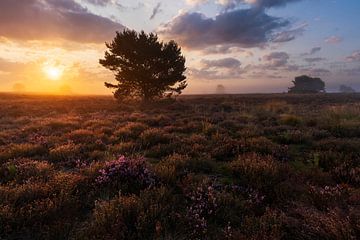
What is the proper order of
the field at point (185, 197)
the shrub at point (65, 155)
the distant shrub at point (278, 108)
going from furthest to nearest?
the distant shrub at point (278, 108) → the shrub at point (65, 155) → the field at point (185, 197)

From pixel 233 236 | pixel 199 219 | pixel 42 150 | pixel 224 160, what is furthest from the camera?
pixel 42 150

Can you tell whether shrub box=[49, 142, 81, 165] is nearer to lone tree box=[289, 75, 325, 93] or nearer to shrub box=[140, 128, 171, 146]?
shrub box=[140, 128, 171, 146]

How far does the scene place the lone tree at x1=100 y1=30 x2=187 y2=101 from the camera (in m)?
32.1

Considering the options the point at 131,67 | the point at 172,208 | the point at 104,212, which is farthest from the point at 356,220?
the point at 131,67

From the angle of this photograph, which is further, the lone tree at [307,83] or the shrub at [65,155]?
the lone tree at [307,83]

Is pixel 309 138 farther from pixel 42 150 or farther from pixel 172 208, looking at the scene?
pixel 42 150

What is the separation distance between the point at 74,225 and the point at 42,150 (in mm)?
6070

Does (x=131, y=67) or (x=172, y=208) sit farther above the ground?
(x=131, y=67)

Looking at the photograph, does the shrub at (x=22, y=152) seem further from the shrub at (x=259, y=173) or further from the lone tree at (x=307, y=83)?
the lone tree at (x=307, y=83)

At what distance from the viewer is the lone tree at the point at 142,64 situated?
1265 inches

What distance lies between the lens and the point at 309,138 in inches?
432

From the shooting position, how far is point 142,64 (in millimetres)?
32594

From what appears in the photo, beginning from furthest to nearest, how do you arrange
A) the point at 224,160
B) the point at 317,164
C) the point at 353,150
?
the point at 353,150 < the point at 224,160 < the point at 317,164

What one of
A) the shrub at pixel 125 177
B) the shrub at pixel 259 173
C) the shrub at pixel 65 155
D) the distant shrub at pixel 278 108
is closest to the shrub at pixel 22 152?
the shrub at pixel 65 155
